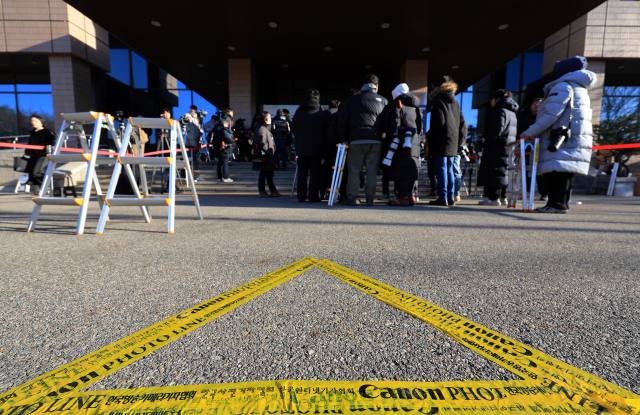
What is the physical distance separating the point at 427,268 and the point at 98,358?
5.94 feet

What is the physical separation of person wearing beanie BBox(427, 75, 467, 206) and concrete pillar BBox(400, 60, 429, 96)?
31.7 feet

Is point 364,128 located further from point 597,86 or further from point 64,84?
point 64,84

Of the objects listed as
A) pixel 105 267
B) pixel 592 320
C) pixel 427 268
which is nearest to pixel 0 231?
pixel 105 267

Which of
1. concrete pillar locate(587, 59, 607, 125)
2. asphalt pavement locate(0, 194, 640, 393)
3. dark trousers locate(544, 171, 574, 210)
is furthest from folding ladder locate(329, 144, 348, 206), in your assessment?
concrete pillar locate(587, 59, 607, 125)

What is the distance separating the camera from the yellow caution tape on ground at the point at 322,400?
2.76 feet

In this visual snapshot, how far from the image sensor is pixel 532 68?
50.1ft

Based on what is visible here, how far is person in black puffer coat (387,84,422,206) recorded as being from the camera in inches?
197

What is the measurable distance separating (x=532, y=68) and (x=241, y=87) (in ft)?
46.2

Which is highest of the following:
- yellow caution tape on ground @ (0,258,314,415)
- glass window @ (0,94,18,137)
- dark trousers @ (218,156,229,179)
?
glass window @ (0,94,18,137)

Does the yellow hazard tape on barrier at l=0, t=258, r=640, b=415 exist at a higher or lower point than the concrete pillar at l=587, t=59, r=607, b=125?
lower

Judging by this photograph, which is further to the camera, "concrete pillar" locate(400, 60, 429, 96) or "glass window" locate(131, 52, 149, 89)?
"glass window" locate(131, 52, 149, 89)

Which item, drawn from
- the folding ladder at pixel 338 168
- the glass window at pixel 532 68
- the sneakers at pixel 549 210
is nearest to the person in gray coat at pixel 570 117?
the sneakers at pixel 549 210

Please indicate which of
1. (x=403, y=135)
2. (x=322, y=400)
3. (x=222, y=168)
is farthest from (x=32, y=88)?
(x=322, y=400)

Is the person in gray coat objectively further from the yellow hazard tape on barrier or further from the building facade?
the building facade
